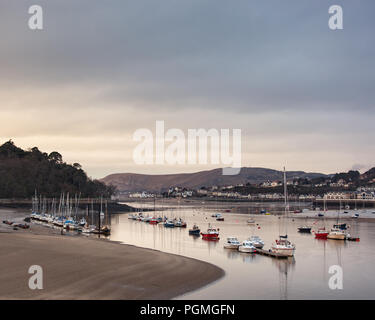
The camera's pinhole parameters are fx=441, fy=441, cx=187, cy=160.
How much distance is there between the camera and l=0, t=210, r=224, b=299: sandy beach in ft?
100

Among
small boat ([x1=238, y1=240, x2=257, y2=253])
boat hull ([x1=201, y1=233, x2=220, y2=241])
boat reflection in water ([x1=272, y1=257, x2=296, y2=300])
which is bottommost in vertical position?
boat hull ([x1=201, y1=233, x2=220, y2=241])

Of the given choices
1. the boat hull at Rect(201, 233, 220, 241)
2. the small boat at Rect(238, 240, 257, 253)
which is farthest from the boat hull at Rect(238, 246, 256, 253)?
the boat hull at Rect(201, 233, 220, 241)

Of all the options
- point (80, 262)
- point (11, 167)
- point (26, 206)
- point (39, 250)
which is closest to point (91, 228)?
point (39, 250)

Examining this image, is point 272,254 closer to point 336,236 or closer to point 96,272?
point 96,272

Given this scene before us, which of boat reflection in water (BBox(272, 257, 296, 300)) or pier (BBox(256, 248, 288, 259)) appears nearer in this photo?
boat reflection in water (BBox(272, 257, 296, 300))

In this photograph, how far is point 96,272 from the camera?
37.4 meters

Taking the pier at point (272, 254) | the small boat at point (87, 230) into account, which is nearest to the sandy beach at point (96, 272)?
the pier at point (272, 254)

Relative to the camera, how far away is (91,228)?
3398 inches

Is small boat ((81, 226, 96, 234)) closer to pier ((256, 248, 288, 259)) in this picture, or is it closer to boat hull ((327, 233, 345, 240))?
pier ((256, 248, 288, 259))

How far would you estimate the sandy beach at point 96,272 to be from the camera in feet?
100

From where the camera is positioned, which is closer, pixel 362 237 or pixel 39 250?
pixel 39 250

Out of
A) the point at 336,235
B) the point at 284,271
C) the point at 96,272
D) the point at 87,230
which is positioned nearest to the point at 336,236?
the point at 336,235
